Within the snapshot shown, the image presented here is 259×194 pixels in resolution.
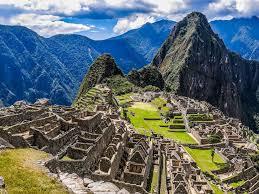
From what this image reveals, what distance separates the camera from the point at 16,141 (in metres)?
39.1

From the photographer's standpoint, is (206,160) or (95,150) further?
(206,160)

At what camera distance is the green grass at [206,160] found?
75056mm

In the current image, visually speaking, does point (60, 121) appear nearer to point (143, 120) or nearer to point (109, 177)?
point (109, 177)

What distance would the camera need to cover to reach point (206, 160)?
264 feet

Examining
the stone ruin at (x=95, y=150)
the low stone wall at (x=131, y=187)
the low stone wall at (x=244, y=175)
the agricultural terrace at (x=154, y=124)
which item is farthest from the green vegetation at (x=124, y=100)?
the low stone wall at (x=131, y=187)

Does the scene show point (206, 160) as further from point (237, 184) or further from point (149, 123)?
point (149, 123)

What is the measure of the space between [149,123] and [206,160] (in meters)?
29.3

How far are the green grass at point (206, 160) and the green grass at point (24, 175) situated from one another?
1721 inches

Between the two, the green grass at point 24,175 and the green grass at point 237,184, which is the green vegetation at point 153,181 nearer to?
the green grass at point 24,175

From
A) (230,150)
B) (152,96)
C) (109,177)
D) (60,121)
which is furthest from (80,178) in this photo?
(152,96)

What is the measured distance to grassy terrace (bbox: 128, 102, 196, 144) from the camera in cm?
9494

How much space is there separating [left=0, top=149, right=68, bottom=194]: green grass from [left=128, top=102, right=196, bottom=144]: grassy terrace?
178 ft

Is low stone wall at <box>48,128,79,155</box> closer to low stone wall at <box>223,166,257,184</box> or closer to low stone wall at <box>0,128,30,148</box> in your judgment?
Result: low stone wall at <box>0,128,30,148</box>

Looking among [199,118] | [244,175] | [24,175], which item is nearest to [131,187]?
[24,175]
